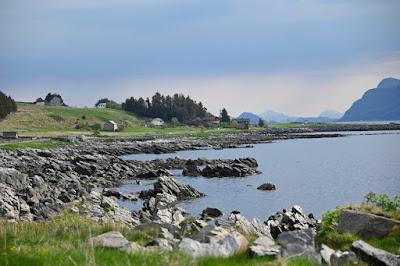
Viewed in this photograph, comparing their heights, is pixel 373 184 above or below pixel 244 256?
below

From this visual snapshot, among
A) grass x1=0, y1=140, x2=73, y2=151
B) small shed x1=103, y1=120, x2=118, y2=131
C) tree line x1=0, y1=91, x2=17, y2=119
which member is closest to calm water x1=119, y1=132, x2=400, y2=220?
grass x1=0, y1=140, x2=73, y2=151

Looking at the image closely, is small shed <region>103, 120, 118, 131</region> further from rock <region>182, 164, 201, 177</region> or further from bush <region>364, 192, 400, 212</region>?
bush <region>364, 192, 400, 212</region>

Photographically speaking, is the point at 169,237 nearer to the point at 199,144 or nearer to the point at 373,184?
the point at 373,184

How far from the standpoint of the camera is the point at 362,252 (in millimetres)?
11945

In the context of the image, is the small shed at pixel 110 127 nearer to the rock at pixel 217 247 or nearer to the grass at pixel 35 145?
the grass at pixel 35 145

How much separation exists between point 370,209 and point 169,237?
281 inches

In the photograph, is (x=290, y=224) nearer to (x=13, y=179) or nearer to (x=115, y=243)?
(x=115, y=243)

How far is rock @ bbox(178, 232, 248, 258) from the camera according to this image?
11.4m

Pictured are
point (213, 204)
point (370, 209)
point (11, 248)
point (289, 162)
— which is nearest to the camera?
point (11, 248)

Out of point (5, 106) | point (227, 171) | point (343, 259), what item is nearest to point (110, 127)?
point (5, 106)

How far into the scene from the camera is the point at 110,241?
12.2 metres

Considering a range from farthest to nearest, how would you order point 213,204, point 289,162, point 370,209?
point 289,162
point 213,204
point 370,209

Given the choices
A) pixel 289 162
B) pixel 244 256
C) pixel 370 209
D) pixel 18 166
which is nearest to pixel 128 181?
pixel 18 166

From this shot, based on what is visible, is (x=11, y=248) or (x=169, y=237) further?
(x=169, y=237)
